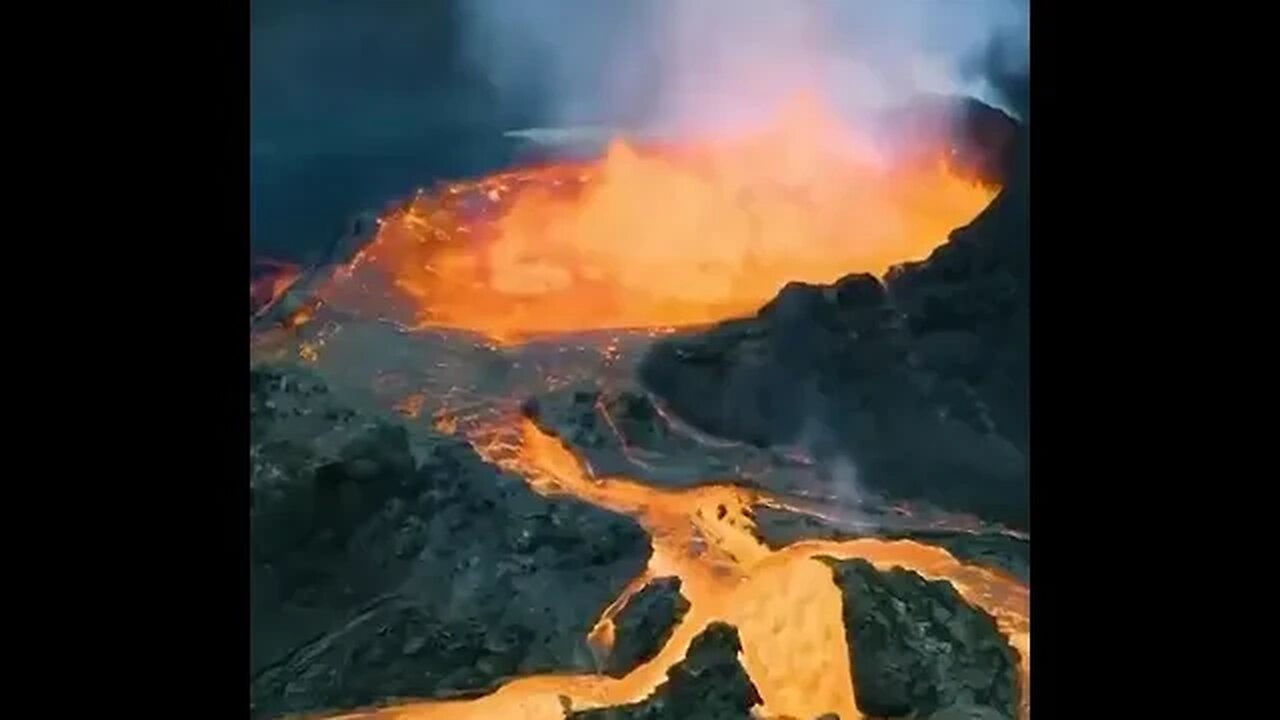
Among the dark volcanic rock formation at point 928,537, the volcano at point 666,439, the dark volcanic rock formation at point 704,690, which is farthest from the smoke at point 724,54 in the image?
the dark volcanic rock formation at point 704,690

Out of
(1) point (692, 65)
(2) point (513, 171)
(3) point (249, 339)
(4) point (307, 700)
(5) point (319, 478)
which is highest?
(1) point (692, 65)

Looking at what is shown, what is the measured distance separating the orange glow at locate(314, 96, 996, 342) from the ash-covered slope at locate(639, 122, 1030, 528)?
3 cm

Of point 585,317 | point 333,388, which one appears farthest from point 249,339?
point 585,317

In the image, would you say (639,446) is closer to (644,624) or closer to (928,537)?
(644,624)

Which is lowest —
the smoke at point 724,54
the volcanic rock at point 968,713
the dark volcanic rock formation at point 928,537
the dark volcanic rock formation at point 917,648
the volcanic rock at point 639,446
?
the volcanic rock at point 968,713

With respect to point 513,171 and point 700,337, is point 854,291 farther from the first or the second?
point 513,171

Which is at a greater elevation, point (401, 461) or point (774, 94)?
point (774, 94)

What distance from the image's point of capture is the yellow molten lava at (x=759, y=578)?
1.48 meters

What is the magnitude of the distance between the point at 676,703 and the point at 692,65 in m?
0.62

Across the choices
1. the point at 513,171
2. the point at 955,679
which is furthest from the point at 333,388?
the point at 955,679

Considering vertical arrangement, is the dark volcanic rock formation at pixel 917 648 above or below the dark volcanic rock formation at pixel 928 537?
below

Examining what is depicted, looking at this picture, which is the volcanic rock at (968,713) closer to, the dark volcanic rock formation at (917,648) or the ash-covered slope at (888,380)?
the dark volcanic rock formation at (917,648)

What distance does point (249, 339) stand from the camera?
1477mm

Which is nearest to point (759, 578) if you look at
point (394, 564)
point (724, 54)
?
point (394, 564)
